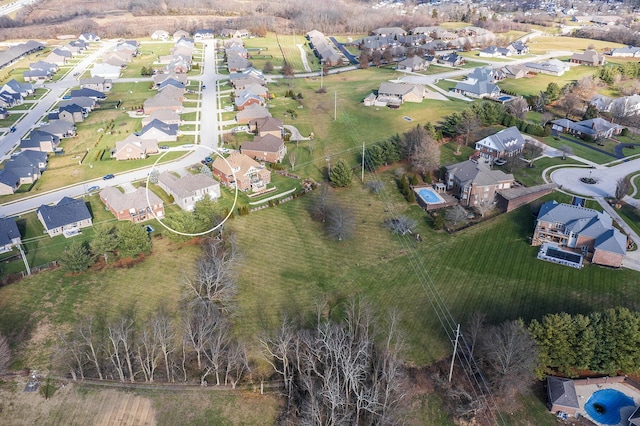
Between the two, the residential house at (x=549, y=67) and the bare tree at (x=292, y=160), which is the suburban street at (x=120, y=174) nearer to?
the bare tree at (x=292, y=160)

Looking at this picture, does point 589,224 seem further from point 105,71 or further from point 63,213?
point 105,71

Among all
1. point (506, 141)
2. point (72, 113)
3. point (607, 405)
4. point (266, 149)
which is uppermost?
point (72, 113)

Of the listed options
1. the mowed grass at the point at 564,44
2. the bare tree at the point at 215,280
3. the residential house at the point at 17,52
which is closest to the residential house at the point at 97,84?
the residential house at the point at 17,52

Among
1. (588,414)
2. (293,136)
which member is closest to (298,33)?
(293,136)

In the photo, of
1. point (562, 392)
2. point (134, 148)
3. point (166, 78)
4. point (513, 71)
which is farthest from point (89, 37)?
point (562, 392)

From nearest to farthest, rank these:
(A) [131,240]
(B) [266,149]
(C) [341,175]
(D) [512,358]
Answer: (D) [512,358]
(A) [131,240]
(C) [341,175]
(B) [266,149]

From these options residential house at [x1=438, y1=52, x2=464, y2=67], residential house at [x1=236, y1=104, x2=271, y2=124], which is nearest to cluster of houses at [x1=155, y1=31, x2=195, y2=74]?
residential house at [x1=236, y1=104, x2=271, y2=124]

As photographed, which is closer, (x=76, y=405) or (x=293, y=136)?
(x=76, y=405)

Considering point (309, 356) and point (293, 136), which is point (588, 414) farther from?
point (293, 136)
